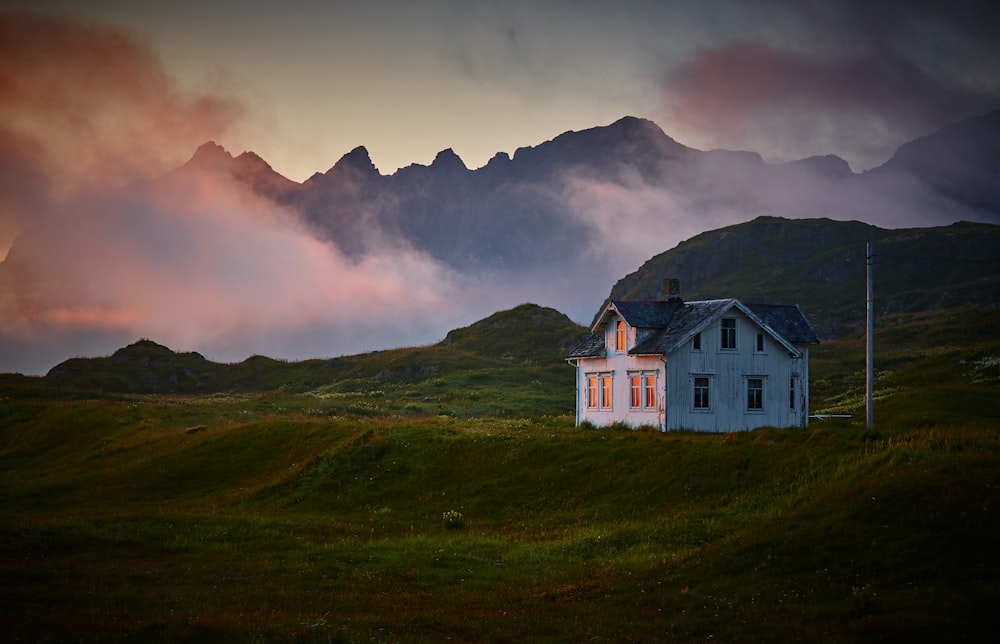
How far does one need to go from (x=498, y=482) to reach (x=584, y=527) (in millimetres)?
10394

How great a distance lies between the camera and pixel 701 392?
195 feet

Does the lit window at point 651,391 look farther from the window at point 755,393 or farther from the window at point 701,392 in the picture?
the window at point 755,393

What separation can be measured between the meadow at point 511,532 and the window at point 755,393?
324 inches

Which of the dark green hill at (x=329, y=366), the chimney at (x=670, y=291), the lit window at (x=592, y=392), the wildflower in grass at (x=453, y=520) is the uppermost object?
the chimney at (x=670, y=291)

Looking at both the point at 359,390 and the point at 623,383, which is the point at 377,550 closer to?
the point at 623,383

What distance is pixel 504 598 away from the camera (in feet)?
87.8

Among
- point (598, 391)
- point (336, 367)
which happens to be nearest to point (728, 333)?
point (598, 391)

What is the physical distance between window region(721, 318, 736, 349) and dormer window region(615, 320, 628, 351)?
7203mm

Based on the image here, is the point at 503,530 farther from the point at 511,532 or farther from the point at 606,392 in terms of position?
the point at 606,392

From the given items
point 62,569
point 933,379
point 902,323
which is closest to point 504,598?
point 62,569

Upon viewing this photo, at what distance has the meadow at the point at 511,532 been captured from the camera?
21.6 metres

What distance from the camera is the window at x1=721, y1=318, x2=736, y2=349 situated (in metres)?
60.5

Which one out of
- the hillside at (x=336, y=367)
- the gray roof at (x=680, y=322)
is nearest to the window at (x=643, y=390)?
the gray roof at (x=680, y=322)

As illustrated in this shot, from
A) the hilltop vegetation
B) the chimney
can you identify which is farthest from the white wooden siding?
the chimney
